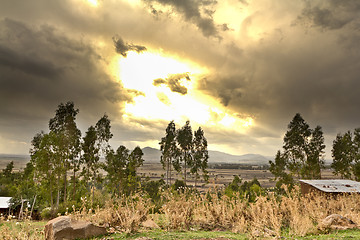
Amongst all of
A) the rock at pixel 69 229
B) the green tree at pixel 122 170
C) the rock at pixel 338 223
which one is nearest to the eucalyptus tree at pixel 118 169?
the green tree at pixel 122 170

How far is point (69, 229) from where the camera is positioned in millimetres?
6438

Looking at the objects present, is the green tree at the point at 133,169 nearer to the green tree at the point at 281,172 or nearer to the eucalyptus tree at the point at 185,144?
the eucalyptus tree at the point at 185,144

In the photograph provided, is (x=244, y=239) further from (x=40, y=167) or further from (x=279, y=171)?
(x=279, y=171)

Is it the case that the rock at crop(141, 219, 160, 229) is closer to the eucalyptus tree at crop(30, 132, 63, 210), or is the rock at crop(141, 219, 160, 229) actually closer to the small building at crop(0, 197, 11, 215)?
the eucalyptus tree at crop(30, 132, 63, 210)

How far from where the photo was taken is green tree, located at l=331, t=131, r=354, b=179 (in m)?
30.0

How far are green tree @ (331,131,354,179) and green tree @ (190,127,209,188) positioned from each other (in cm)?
1802

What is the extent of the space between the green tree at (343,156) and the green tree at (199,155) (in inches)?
710

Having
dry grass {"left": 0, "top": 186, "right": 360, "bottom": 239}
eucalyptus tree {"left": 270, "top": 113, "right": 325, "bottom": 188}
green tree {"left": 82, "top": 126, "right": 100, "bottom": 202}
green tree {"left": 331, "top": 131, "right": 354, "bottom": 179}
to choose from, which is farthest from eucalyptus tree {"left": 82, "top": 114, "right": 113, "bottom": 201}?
green tree {"left": 331, "top": 131, "right": 354, "bottom": 179}

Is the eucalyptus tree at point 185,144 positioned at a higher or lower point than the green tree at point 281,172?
higher

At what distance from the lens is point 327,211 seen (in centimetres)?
1102

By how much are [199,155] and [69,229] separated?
26082mm

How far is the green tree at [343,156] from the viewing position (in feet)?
98.3

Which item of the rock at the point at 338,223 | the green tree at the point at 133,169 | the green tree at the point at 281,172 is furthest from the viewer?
the green tree at the point at 133,169

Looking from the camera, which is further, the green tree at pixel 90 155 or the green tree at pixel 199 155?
the green tree at pixel 199 155
